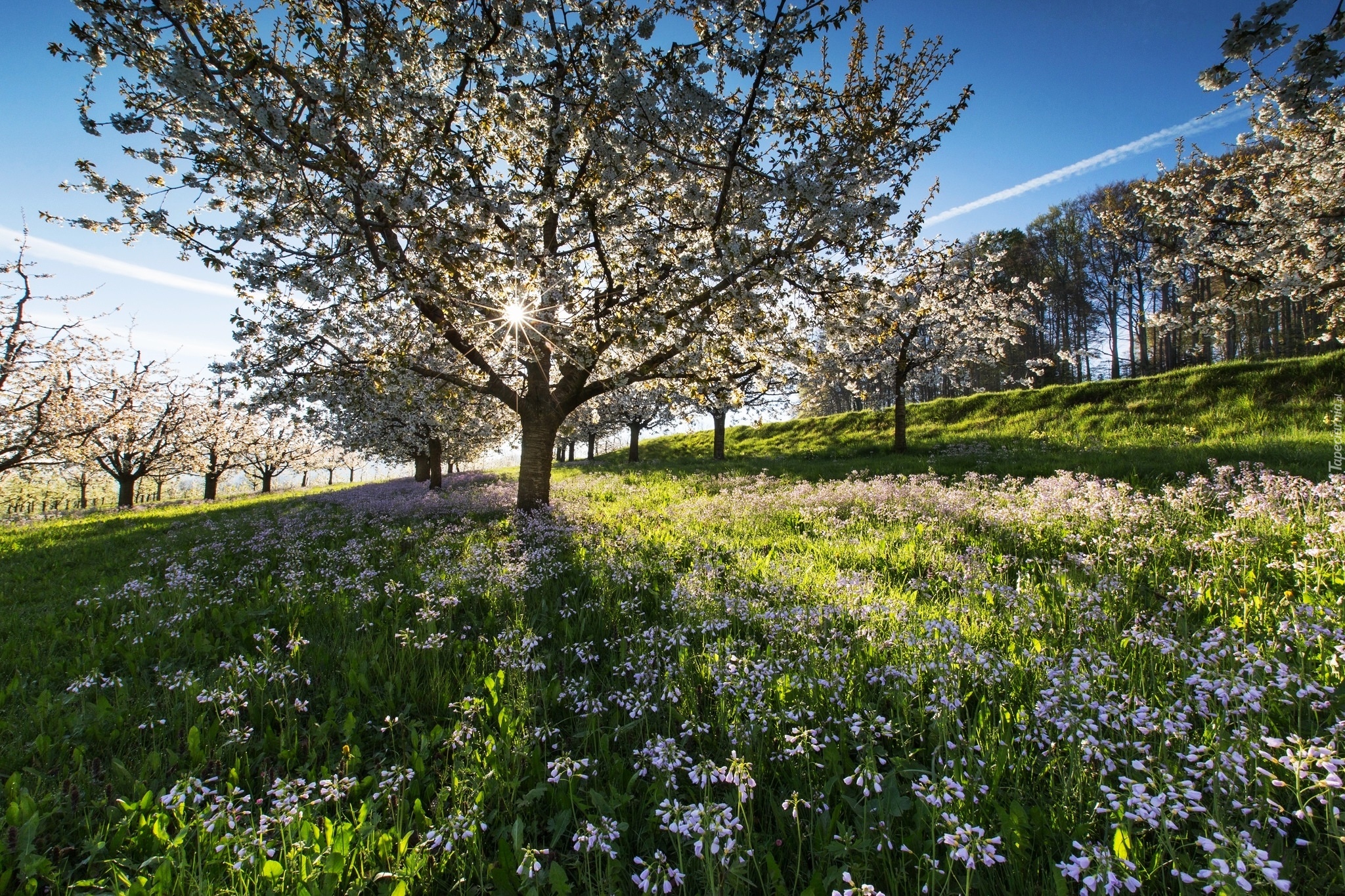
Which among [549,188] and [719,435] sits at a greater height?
[549,188]

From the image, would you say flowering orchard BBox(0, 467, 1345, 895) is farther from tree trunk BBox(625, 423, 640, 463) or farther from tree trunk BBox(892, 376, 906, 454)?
tree trunk BBox(625, 423, 640, 463)

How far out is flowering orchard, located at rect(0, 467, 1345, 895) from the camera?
7.83 feet

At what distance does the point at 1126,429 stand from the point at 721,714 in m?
26.1

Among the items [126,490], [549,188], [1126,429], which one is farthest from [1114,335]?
[126,490]

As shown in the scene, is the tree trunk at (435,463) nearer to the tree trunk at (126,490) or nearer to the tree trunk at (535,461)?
the tree trunk at (535,461)

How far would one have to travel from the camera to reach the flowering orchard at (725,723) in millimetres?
2387

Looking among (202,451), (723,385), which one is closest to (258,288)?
(723,385)

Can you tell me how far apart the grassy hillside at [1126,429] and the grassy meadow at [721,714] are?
793 centimetres

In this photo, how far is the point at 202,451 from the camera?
42688 mm

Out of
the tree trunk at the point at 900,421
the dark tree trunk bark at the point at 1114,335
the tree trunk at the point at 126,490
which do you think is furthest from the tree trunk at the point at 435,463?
the dark tree trunk bark at the point at 1114,335

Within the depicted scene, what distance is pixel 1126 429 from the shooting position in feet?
69.9

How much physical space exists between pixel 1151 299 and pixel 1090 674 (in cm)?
5733

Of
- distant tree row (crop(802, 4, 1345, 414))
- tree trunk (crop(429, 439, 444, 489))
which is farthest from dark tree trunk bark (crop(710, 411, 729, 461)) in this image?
tree trunk (crop(429, 439, 444, 489))

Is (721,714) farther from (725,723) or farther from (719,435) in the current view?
(719,435)
